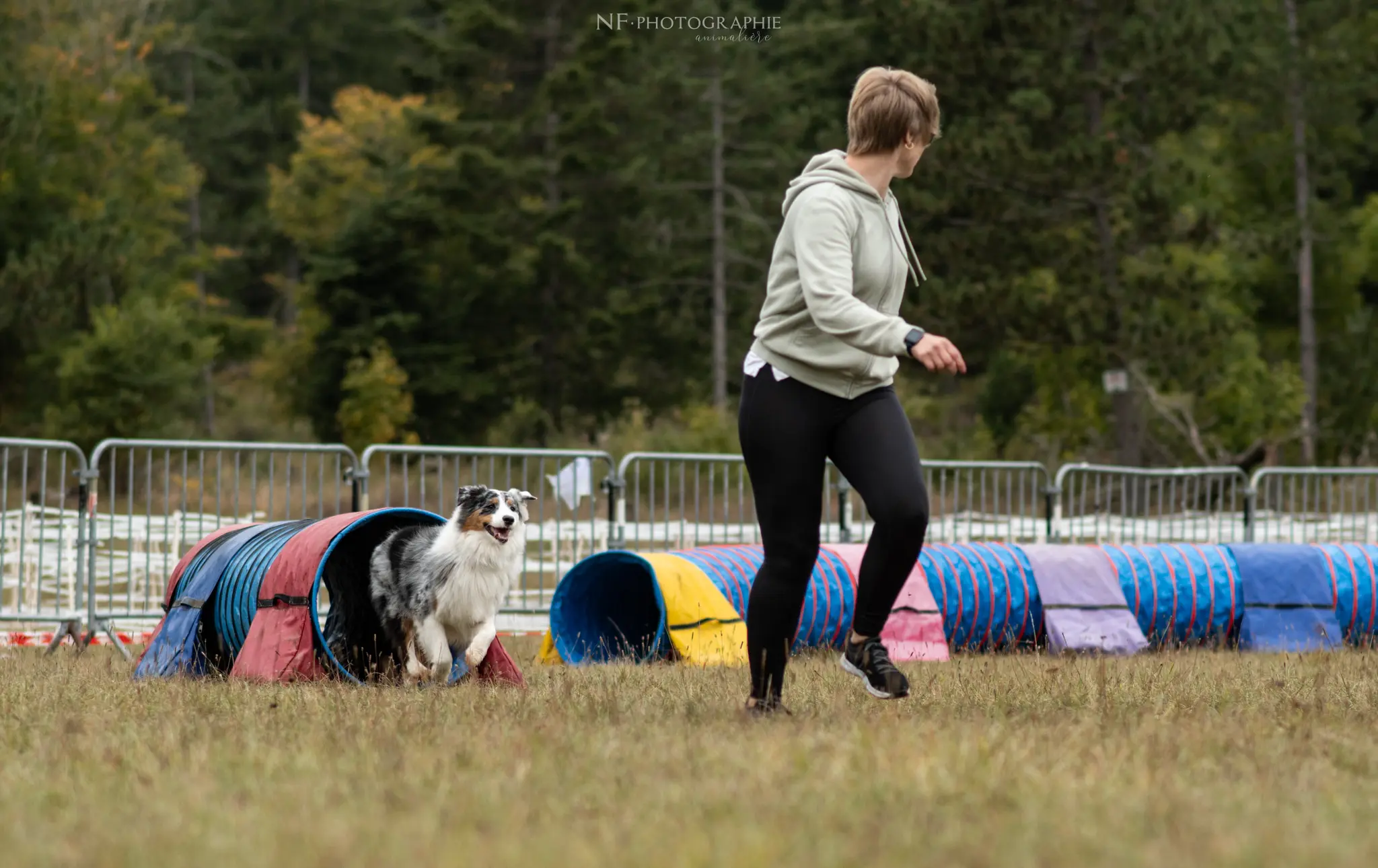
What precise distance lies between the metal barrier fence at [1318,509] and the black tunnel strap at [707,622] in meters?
8.43

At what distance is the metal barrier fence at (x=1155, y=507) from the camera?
47.5ft

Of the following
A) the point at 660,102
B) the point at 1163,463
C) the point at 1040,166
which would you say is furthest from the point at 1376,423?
the point at 660,102

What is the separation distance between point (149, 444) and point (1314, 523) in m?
11.0

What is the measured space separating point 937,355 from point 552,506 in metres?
10.2

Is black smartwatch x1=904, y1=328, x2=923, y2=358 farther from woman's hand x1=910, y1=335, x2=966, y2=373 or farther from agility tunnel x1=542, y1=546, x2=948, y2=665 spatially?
agility tunnel x1=542, y1=546, x2=948, y2=665

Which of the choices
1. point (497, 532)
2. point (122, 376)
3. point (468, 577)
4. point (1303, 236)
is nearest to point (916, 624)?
point (497, 532)

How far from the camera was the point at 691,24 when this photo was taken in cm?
3061

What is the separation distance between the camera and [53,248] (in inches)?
1078

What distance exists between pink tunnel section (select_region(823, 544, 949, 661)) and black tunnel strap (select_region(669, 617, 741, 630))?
87 centimetres

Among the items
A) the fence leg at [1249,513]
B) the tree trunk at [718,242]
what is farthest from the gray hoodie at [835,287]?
the tree trunk at [718,242]

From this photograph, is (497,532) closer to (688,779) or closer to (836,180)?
(836,180)

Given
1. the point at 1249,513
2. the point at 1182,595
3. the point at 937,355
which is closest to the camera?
the point at 937,355

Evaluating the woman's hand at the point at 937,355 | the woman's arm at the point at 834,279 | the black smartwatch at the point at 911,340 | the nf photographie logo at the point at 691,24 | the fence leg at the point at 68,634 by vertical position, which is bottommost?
the fence leg at the point at 68,634

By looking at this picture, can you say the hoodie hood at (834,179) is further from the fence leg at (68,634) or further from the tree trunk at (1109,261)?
the tree trunk at (1109,261)
